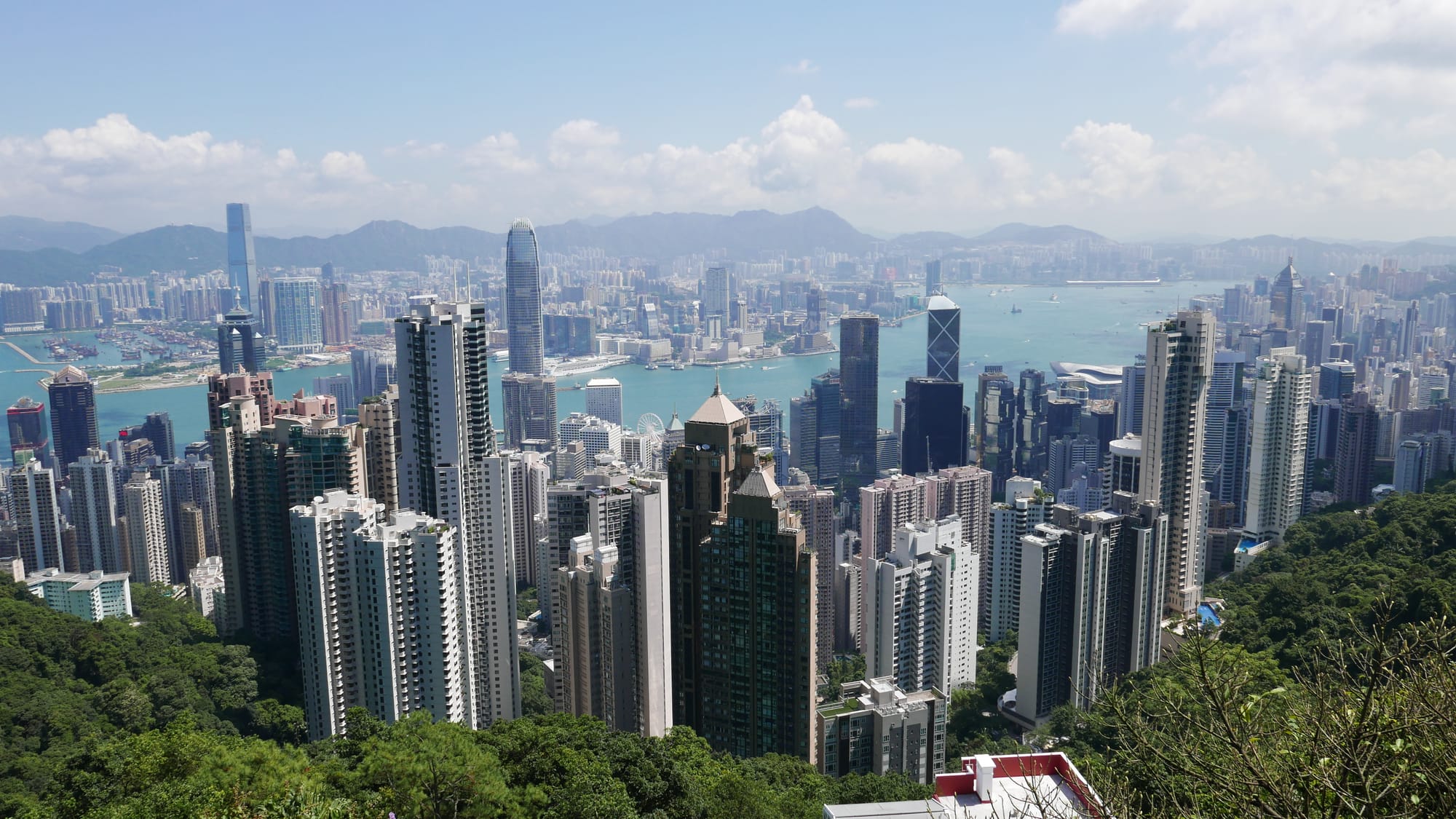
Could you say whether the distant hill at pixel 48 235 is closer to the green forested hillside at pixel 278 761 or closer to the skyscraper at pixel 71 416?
the skyscraper at pixel 71 416

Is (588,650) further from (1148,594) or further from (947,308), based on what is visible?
(947,308)

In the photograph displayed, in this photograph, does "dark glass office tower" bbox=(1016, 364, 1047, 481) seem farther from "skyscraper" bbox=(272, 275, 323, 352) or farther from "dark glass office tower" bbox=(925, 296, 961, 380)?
"skyscraper" bbox=(272, 275, 323, 352)

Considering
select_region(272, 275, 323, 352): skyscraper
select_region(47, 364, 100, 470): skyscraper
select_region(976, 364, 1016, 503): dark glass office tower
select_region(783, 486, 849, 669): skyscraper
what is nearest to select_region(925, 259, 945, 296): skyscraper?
select_region(976, 364, 1016, 503): dark glass office tower

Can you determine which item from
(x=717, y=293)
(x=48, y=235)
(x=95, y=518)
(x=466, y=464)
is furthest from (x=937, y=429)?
(x=48, y=235)

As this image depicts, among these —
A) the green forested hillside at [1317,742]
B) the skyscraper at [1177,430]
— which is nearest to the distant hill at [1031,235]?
the skyscraper at [1177,430]

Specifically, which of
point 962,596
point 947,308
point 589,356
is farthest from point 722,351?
point 962,596

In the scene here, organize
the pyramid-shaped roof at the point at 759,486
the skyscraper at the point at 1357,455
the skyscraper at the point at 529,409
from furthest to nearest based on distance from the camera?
the skyscraper at the point at 529,409 → the skyscraper at the point at 1357,455 → the pyramid-shaped roof at the point at 759,486
